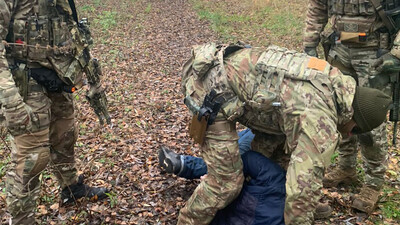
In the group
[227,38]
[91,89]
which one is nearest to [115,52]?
[227,38]

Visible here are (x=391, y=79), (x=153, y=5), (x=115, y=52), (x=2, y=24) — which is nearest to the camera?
(x=2, y=24)

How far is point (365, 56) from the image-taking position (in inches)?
153

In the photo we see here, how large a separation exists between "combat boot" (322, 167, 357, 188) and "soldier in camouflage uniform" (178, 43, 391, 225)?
1559mm

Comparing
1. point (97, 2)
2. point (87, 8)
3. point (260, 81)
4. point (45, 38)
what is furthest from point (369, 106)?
point (97, 2)

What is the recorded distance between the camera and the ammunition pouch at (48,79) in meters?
3.32

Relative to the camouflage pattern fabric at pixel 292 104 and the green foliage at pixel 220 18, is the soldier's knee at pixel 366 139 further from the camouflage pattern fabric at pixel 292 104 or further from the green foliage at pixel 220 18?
the green foliage at pixel 220 18

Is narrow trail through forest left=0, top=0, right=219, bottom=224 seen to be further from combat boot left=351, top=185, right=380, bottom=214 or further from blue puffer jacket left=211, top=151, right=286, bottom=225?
combat boot left=351, top=185, right=380, bottom=214

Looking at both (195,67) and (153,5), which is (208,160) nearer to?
(195,67)

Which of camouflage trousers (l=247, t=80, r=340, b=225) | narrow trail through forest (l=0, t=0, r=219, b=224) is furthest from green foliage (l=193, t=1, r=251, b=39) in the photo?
camouflage trousers (l=247, t=80, r=340, b=225)

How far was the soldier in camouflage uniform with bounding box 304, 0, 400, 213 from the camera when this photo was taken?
3725mm

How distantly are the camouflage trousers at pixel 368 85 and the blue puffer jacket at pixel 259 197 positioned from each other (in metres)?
1.31

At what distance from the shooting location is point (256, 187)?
134 inches

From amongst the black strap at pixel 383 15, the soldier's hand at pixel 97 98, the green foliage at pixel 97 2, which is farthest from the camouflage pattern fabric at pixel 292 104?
the green foliage at pixel 97 2

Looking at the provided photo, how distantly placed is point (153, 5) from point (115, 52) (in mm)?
10454
